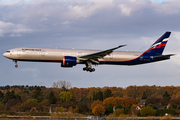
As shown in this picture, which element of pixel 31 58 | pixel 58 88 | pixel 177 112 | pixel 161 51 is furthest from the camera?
pixel 58 88

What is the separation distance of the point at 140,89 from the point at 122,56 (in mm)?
108987

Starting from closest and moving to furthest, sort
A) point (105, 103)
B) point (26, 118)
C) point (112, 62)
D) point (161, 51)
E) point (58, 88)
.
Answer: point (112, 62) → point (161, 51) → point (26, 118) → point (105, 103) → point (58, 88)

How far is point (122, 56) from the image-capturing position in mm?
57875

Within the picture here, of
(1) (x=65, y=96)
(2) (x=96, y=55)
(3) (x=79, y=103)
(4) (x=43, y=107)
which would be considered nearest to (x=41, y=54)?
(2) (x=96, y=55)

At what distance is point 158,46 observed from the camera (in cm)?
6322

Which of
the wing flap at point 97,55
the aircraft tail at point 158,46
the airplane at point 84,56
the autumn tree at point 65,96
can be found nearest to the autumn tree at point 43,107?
the autumn tree at point 65,96

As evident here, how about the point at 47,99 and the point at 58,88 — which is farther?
the point at 58,88

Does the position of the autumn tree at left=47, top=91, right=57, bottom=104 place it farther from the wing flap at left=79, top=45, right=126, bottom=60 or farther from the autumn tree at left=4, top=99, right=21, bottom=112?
the wing flap at left=79, top=45, right=126, bottom=60

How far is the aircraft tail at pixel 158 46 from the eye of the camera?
61.7 meters

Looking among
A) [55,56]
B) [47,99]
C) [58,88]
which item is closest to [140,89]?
[58,88]

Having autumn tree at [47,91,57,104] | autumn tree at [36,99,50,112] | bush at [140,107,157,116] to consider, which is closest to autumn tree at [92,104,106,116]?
bush at [140,107,157,116]

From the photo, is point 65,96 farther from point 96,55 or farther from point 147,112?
point 96,55

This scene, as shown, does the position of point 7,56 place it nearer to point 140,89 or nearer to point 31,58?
point 31,58

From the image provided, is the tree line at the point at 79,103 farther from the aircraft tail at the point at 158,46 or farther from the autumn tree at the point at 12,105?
the aircraft tail at the point at 158,46
